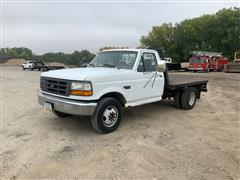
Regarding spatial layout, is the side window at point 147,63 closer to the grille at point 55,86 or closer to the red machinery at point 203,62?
the grille at point 55,86

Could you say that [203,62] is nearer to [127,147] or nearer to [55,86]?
[55,86]

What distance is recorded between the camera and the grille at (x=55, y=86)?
15.2 ft

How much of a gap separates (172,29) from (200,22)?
7047mm

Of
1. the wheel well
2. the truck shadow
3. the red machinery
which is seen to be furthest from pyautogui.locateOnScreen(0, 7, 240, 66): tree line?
the wheel well

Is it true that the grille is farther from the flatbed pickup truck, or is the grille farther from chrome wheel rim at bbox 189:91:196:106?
chrome wheel rim at bbox 189:91:196:106

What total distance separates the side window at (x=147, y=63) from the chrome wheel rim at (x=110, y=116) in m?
1.26

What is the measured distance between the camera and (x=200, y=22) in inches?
1827

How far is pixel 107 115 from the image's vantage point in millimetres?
4855

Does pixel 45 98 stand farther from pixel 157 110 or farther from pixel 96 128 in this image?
pixel 157 110

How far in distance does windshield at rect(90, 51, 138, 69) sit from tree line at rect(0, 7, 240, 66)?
3217cm

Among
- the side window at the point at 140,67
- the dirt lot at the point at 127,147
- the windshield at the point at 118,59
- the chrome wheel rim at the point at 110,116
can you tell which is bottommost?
the dirt lot at the point at 127,147

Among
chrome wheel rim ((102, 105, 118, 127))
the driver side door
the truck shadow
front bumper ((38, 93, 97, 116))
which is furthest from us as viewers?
the driver side door

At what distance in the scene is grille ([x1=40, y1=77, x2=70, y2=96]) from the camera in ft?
15.2

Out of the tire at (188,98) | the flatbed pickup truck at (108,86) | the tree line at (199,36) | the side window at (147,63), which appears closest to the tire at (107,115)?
the flatbed pickup truck at (108,86)
